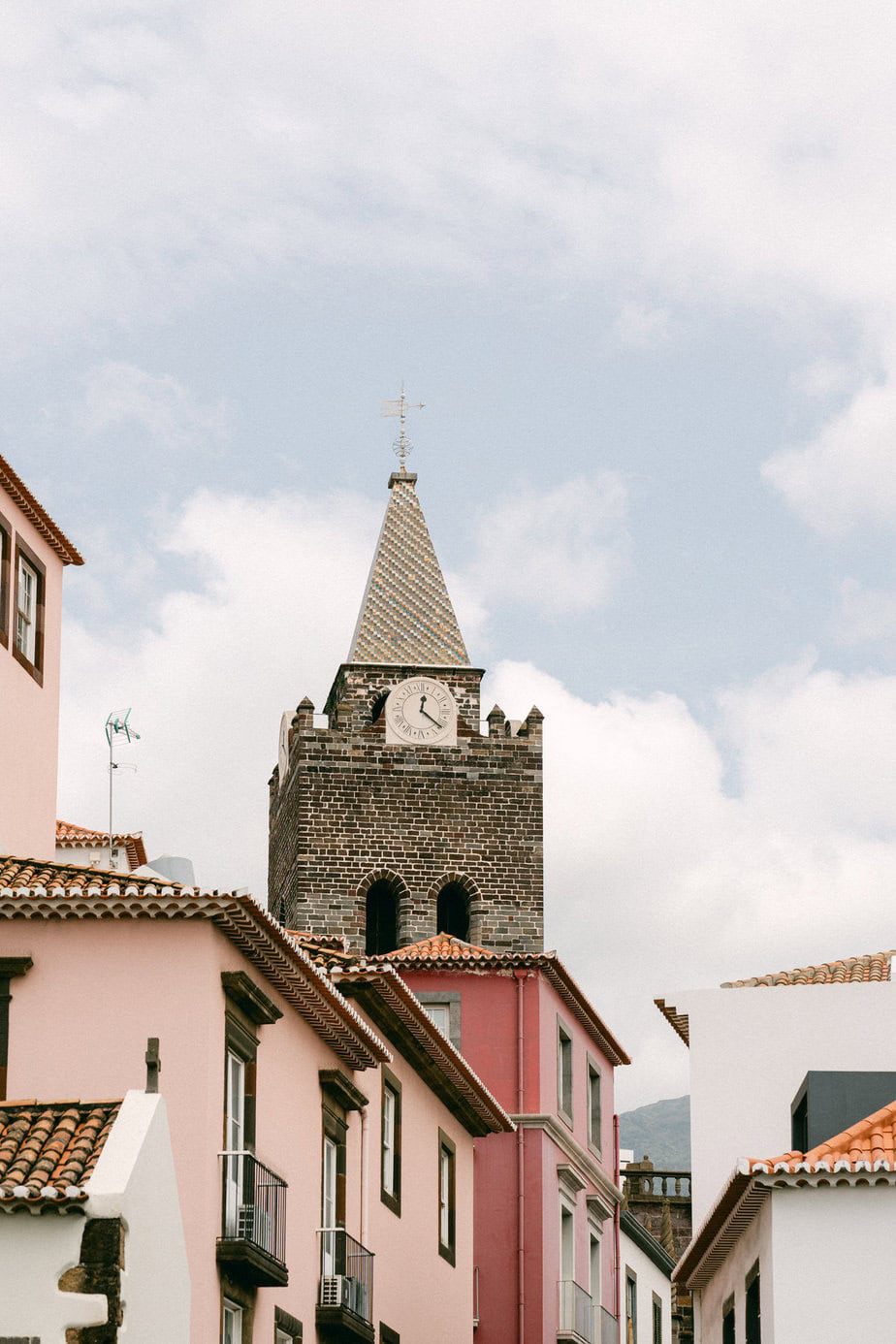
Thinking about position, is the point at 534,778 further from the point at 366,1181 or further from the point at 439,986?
the point at 366,1181

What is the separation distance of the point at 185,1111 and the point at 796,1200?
6.55 metres

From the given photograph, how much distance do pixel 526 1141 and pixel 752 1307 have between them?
14541 mm

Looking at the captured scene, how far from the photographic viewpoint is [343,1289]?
29.5 meters

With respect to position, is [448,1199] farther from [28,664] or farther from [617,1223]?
[617,1223]

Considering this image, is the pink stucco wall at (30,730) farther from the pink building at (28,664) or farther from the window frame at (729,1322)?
the window frame at (729,1322)

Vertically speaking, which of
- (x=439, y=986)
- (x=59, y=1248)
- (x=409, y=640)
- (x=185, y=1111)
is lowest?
(x=59, y=1248)

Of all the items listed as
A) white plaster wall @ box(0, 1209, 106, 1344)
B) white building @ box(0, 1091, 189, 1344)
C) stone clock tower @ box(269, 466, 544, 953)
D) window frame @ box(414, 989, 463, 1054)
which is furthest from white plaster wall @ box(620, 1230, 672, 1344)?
white plaster wall @ box(0, 1209, 106, 1344)

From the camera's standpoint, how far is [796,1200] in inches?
1069

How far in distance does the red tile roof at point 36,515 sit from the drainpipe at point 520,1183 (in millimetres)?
11605

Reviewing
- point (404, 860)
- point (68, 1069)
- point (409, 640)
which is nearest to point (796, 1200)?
point (68, 1069)

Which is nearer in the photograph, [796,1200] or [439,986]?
[796,1200]

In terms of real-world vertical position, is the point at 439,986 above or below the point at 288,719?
below

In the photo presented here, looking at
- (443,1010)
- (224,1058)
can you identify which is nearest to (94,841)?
(443,1010)

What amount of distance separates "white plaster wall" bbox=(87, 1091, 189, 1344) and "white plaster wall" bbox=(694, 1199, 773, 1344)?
279 inches
